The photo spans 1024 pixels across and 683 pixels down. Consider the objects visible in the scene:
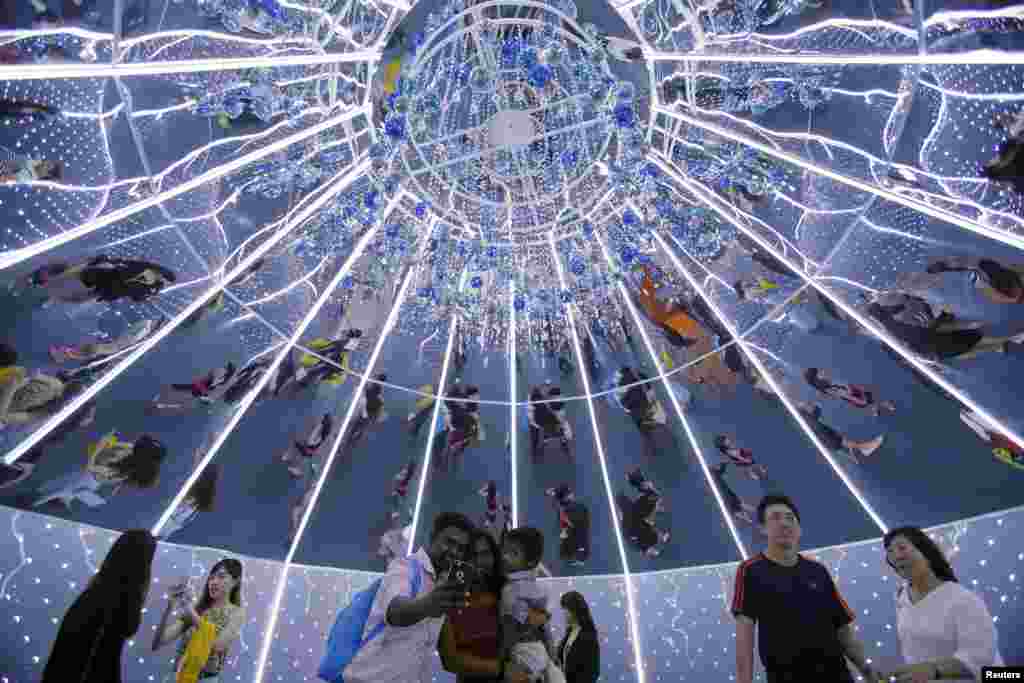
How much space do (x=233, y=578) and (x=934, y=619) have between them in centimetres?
752

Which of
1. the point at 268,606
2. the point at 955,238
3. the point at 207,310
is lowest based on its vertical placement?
the point at 268,606

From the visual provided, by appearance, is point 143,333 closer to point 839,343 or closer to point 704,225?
point 704,225

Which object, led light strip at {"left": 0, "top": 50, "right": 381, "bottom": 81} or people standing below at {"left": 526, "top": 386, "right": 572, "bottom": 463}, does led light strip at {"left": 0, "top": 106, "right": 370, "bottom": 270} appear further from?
people standing below at {"left": 526, "top": 386, "right": 572, "bottom": 463}

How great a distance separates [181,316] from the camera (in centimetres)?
821

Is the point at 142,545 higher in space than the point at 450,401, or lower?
lower

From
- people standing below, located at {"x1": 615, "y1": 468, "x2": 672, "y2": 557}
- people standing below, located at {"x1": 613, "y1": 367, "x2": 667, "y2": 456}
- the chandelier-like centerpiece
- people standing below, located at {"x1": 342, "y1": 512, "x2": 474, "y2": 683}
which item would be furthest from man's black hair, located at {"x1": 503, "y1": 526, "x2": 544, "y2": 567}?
the chandelier-like centerpiece

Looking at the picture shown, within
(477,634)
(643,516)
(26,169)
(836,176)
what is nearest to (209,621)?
(477,634)

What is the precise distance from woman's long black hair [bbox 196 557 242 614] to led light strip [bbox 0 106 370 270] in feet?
13.5

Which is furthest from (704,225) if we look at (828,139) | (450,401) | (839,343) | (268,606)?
(268,606)

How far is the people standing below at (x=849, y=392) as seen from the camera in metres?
8.38

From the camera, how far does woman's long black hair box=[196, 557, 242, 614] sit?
8.73m

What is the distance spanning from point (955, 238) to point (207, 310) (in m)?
7.69

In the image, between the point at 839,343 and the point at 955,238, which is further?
the point at 839,343

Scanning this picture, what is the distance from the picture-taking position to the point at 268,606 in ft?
30.1
